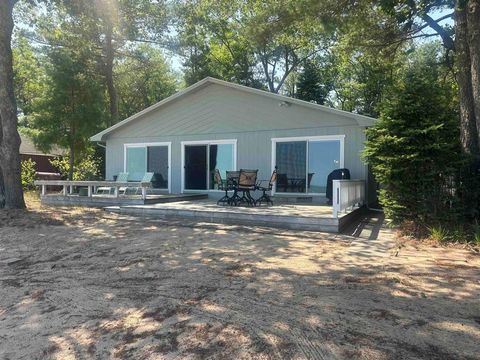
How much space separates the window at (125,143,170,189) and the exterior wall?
0.24 metres

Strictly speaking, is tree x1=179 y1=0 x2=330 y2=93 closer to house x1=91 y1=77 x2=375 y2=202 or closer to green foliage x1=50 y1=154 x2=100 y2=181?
green foliage x1=50 y1=154 x2=100 y2=181

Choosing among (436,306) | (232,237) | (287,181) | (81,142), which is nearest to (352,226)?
(232,237)

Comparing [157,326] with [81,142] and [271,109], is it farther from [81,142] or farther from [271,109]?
[81,142]

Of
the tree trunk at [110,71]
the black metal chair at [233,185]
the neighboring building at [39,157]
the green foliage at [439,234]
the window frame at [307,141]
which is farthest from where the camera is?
the neighboring building at [39,157]

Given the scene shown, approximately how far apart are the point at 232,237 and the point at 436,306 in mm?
3864

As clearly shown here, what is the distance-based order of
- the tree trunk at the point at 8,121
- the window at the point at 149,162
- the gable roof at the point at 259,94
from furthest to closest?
the window at the point at 149,162, the gable roof at the point at 259,94, the tree trunk at the point at 8,121

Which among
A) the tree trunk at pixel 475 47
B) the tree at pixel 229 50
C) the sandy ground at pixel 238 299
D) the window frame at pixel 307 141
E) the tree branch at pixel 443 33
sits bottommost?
the sandy ground at pixel 238 299

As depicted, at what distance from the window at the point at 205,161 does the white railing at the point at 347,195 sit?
4091mm

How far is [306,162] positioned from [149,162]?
582 cm

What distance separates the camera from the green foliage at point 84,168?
18719mm

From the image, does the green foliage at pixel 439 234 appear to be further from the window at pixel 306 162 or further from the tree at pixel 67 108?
the tree at pixel 67 108

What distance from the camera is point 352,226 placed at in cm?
793

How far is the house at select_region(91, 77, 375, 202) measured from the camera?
10.7 m

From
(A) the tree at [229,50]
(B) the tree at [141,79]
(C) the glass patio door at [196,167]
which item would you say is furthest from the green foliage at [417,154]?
(B) the tree at [141,79]
